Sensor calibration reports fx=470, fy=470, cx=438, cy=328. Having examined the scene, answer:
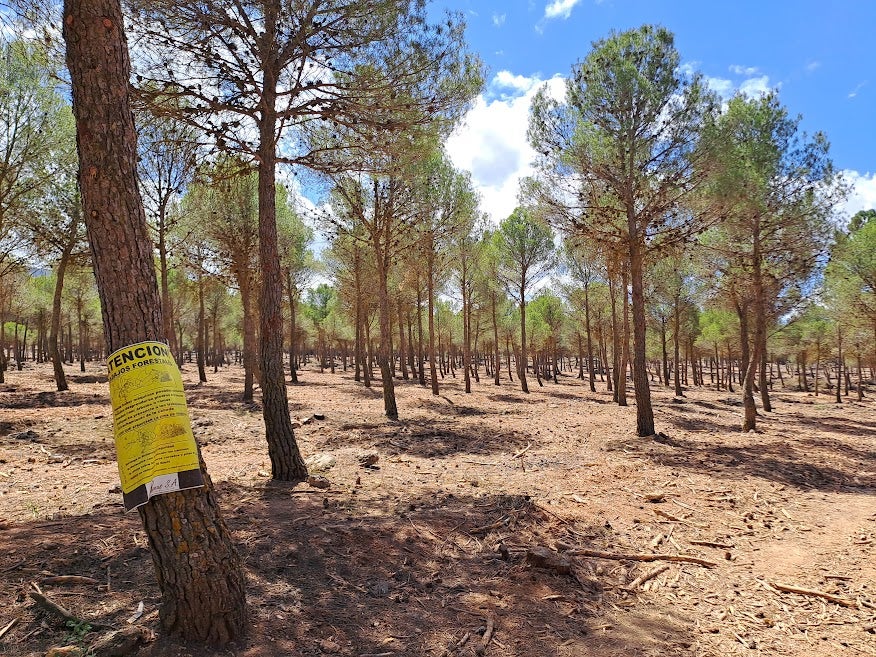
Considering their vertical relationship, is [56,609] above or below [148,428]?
below

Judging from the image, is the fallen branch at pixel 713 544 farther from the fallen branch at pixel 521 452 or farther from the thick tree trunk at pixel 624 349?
the thick tree trunk at pixel 624 349

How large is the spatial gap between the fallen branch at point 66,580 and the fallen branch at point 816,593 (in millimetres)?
5286

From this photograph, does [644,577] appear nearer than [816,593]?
No

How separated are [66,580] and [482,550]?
10.2 feet

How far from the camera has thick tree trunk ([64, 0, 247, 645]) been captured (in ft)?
8.24

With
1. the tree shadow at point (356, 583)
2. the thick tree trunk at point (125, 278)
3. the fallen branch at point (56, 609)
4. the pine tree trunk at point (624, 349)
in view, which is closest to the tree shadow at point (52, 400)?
the tree shadow at point (356, 583)

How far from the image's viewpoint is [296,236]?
65.9ft

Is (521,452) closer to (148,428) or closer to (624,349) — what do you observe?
(148,428)

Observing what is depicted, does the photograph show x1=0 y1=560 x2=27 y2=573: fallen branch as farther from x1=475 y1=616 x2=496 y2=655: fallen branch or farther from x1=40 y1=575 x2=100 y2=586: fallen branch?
x1=475 y1=616 x2=496 y2=655: fallen branch

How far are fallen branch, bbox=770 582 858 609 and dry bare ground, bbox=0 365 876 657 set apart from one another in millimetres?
17

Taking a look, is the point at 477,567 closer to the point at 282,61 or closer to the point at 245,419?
the point at 282,61

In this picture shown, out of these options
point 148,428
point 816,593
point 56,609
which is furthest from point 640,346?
point 56,609

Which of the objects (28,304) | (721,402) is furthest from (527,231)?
(28,304)

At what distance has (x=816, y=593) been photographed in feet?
12.8
